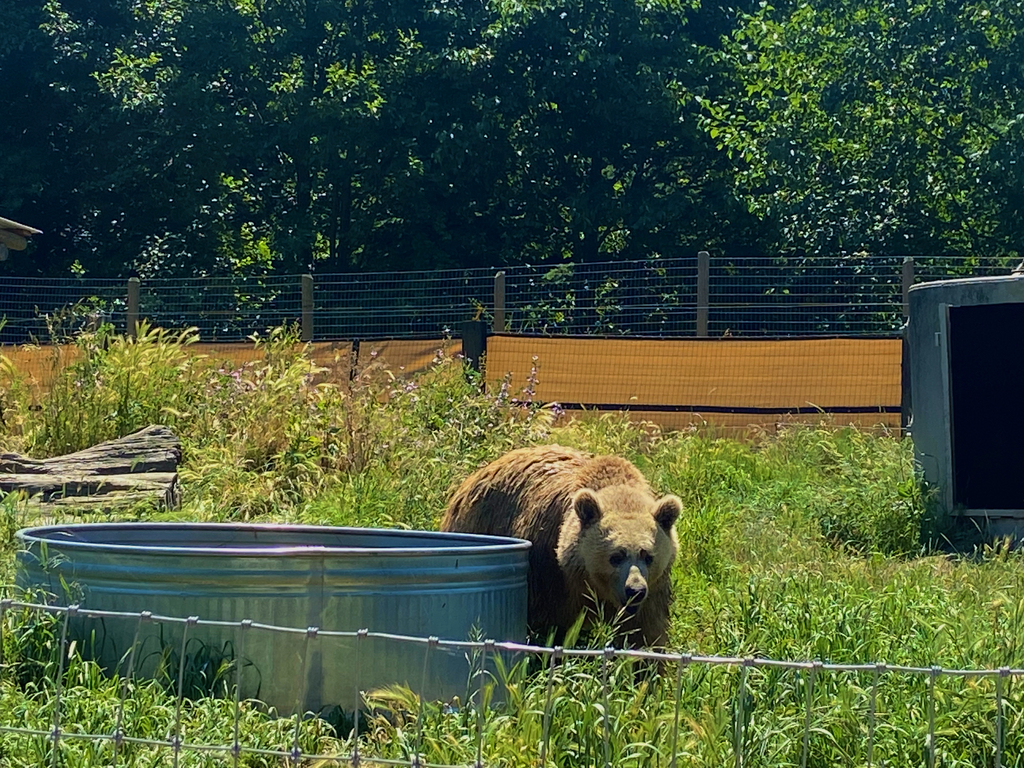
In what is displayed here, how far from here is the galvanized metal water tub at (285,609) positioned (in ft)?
14.6

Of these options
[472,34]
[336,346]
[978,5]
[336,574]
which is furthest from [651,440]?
[472,34]

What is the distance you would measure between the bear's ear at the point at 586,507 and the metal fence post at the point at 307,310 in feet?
31.1

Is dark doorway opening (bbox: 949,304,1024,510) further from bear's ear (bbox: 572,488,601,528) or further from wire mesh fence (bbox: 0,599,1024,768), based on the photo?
wire mesh fence (bbox: 0,599,1024,768)

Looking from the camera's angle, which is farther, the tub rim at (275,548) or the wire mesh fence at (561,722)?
the tub rim at (275,548)

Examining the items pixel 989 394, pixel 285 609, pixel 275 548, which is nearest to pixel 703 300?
pixel 989 394

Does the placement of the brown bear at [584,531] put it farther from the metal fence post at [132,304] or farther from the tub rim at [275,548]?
the metal fence post at [132,304]

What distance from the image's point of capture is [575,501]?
18.5 feet

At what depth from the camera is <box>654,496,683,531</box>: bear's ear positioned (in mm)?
5684

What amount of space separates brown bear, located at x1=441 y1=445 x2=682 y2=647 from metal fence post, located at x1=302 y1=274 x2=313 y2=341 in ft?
28.7

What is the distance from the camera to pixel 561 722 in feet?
13.5

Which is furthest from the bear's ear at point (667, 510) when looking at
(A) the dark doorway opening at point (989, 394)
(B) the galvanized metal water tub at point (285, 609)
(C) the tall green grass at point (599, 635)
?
(A) the dark doorway opening at point (989, 394)

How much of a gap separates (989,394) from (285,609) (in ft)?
22.0

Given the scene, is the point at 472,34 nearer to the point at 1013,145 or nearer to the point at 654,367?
the point at 1013,145

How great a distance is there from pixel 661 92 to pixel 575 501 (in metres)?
19.3
